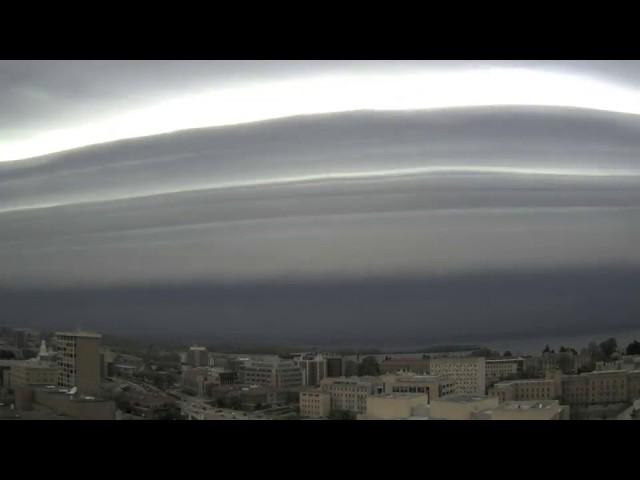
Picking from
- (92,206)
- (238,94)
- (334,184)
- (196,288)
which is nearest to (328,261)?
(334,184)

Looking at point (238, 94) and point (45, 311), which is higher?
point (238, 94)

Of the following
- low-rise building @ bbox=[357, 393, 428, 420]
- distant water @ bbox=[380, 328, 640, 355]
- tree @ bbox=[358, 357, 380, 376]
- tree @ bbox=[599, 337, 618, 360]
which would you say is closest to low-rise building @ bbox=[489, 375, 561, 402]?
distant water @ bbox=[380, 328, 640, 355]

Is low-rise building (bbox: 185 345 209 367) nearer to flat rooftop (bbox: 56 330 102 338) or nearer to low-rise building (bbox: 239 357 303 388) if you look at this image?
low-rise building (bbox: 239 357 303 388)

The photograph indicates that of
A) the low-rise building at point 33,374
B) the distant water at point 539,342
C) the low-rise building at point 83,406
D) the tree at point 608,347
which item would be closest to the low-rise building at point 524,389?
the distant water at point 539,342

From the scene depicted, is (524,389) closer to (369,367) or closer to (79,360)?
(369,367)
